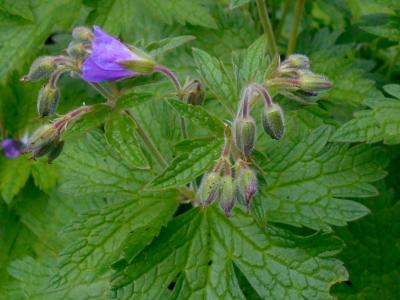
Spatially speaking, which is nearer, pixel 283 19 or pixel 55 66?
pixel 55 66

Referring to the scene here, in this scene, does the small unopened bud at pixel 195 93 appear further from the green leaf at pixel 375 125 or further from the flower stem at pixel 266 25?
the flower stem at pixel 266 25

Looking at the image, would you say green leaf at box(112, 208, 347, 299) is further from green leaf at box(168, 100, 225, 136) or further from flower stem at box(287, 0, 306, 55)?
flower stem at box(287, 0, 306, 55)

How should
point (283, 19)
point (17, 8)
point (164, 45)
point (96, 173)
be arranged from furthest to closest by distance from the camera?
point (283, 19) → point (17, 8) → point (96, 173) → point (164, 45)

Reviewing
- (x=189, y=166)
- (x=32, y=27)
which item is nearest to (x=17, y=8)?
(x=32, y=27)

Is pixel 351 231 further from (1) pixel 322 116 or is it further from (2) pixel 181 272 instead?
(2) pixel 181 272

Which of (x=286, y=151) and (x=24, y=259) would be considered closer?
(x=286, y=151)

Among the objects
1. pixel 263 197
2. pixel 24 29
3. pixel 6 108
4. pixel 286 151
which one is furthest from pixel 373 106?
pixel 6 108

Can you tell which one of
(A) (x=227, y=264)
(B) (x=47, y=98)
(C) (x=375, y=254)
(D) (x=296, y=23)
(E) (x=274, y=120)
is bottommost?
(C) (x=375, y=254)

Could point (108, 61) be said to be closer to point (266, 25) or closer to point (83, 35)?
point (83, 35)

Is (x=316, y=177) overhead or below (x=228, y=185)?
below
